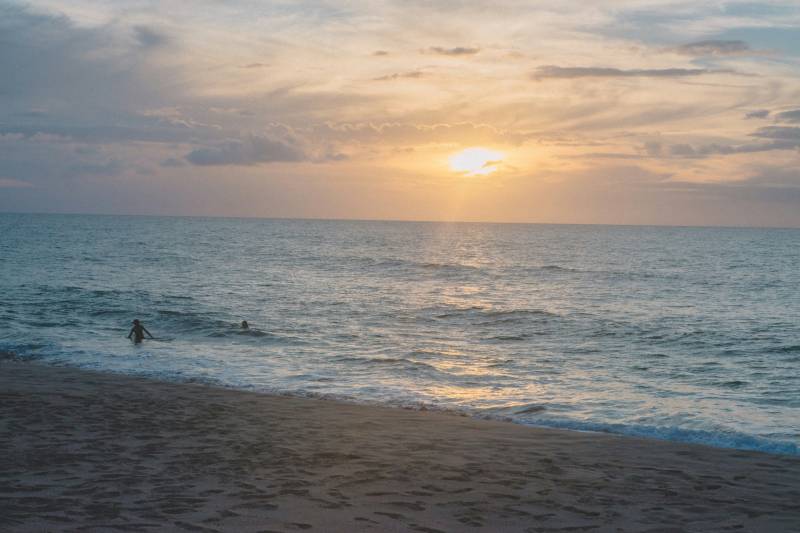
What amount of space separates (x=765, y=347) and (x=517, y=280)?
37.7 metres

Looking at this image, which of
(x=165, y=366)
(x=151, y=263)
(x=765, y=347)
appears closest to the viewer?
(x=165, y=366)

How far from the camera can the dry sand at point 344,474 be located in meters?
9.26

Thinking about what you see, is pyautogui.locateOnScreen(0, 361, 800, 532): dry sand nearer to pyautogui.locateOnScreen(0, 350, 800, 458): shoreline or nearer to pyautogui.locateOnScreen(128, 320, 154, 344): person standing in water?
pyautogui.locateOnScreen(0, 350, 800, 458): shoreline

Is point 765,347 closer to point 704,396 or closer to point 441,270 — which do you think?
point 704,396

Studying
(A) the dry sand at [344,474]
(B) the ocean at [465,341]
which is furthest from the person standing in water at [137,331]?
(A) the dry sand at [344,474]

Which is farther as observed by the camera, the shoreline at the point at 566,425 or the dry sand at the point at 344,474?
the shoreline at the point at 566,425

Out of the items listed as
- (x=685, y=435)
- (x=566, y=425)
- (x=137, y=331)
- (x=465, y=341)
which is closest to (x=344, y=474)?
(x=566, y=425)

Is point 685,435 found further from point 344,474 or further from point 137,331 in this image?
point 137,331

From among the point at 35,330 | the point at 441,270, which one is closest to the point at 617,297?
the point at 441,270

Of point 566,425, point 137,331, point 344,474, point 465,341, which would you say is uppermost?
point 344,474

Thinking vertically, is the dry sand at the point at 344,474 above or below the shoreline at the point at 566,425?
above

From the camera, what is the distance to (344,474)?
11406mm

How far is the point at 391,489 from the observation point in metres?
10.7

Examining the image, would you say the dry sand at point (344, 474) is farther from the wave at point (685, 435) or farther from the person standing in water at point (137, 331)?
the person standing in water at point (137, 331)
